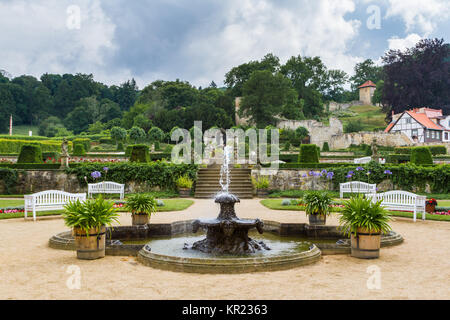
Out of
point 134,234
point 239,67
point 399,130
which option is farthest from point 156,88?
point 134,234

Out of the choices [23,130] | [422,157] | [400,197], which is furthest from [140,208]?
[23,130]

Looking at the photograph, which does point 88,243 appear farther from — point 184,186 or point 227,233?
point 184,186

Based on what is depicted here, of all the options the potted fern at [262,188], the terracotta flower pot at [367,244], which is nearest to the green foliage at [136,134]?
the potted fern at [262,188]

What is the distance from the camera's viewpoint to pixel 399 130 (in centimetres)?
4647

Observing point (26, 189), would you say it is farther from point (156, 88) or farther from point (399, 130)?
point (156, 88)

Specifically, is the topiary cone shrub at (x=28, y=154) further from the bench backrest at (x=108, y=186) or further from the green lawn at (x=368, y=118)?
the green lawn at (x=368, y=118)

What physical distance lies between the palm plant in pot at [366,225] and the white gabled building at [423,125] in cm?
4207

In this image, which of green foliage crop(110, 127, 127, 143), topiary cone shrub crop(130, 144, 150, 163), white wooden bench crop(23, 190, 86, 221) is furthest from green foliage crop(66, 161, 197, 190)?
green foliage crop(110, 127, 127, 143)

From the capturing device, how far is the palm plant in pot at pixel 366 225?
569 centimetres

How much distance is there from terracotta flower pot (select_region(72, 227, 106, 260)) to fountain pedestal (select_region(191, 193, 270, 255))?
163 cm

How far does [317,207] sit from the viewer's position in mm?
8438

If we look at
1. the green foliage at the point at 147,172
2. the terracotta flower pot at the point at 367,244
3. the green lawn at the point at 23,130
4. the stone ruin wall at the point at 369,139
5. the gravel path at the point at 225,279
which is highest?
the green lawn at the point at 23,130

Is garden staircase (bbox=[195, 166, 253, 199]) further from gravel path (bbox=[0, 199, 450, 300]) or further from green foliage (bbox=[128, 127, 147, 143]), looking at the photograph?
green foliage (bbox=[128, 127, 147, 143])
